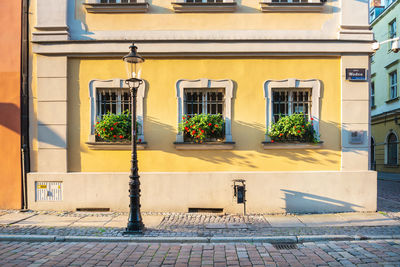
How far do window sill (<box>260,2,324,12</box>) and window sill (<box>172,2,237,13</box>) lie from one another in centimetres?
89

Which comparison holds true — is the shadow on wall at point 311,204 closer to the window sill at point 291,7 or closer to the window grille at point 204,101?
the window grille at point 204,101

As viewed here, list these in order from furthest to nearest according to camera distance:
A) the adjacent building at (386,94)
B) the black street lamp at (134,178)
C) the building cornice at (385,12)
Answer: the building cornice at (385,12), the adjacent building at (386,94), the black street lamp at (134,178)

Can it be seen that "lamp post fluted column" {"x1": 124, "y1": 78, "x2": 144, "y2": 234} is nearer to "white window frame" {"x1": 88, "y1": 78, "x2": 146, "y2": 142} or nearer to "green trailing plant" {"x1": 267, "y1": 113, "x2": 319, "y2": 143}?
"white window frame" {"x1": 88, "y1": 78, "x2": 146, "y2": 142}

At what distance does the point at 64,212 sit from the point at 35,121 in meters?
2.66

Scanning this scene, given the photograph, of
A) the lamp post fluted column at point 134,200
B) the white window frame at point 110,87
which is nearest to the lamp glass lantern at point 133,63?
the lamp post fluted column at point 134,200

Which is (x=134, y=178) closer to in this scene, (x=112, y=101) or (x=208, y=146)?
(x=208, y=146)

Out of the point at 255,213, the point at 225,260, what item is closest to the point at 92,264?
the point at 225,260

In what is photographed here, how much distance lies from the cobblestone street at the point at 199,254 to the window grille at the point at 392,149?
19149 millimetres

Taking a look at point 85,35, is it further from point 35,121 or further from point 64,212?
point 64,212

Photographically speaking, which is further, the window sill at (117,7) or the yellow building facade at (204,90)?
the window sill at (117,7)

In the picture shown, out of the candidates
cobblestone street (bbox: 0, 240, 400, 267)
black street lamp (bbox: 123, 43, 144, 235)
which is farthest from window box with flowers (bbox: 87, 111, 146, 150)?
cobblestone street (bbox: 0, 240, 400, 267)

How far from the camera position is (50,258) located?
535 centimetres

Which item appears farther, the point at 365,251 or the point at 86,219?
the point at 86,219

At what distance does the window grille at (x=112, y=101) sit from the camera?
886 centimetres
